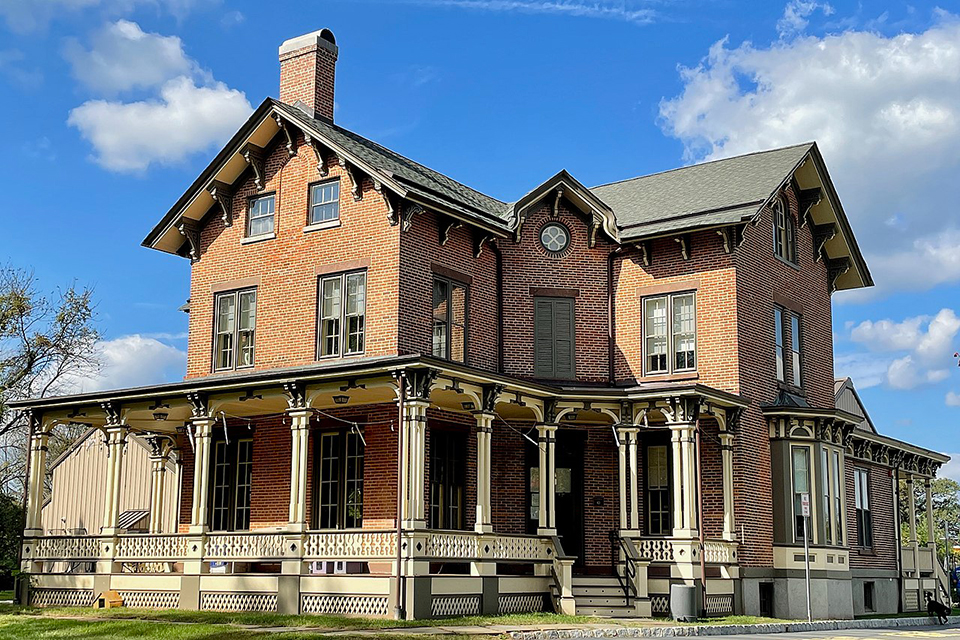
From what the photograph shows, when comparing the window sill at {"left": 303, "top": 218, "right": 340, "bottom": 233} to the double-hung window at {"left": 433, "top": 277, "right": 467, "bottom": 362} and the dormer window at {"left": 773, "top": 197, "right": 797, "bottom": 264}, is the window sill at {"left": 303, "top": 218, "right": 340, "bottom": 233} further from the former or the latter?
the dormer window at {"left": 773, "top": 197, "right": 797, "bottom": 264}

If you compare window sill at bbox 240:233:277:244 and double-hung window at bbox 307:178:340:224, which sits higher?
double-hung window at bbox 307:178:340:224

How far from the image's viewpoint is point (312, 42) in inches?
1102

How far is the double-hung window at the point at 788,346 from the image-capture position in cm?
2838

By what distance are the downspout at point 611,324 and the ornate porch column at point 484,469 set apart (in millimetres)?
5982

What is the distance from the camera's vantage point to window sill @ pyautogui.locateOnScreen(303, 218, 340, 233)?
25453mm

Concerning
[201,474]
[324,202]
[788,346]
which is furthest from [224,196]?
[788,346]

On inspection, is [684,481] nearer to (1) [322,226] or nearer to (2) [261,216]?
(1) [322,226]

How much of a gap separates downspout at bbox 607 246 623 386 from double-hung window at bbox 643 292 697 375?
2.56 ft

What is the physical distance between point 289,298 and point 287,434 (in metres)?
3.08

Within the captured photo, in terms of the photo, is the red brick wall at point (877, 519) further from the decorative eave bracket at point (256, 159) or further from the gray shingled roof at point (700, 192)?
the decorative eave bracket at point (256, 159)

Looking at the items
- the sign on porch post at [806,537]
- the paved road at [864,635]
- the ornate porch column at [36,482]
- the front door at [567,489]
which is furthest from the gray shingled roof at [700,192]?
the ornate porch column at [36,482]

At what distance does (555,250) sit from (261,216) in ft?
23.2

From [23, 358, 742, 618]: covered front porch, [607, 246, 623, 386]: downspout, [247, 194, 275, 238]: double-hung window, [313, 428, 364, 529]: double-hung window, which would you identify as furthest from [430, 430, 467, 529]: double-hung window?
[247, 194, 275, 238]: double-hung window

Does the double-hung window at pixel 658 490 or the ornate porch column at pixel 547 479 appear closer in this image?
the ornate porch column at pixel 547 479
